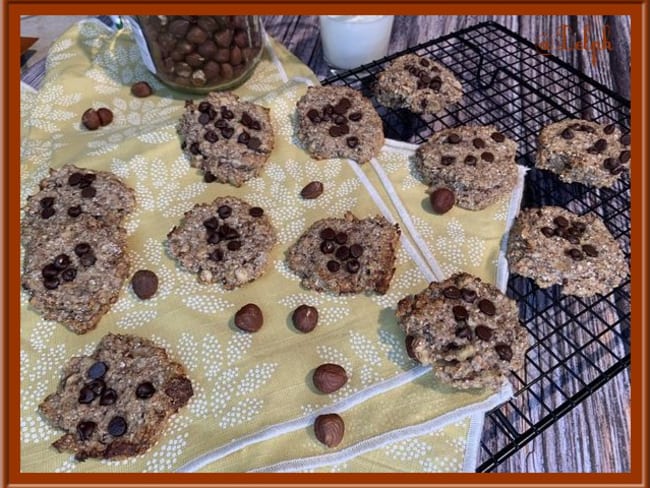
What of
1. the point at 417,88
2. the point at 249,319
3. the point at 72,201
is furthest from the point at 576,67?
the point at 72,201

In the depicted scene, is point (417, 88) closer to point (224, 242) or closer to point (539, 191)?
point (539, 191)

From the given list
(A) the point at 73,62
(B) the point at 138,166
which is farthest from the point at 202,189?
(A) the point at 73,62

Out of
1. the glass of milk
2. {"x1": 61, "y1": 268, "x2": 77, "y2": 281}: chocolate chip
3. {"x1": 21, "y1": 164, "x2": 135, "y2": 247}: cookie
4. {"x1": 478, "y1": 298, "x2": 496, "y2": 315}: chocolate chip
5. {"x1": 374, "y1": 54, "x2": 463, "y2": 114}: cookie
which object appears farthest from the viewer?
the glass of milk

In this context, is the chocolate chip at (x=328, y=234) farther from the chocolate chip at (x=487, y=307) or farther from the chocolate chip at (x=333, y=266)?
the chocolate chip at (x=487, y=307)

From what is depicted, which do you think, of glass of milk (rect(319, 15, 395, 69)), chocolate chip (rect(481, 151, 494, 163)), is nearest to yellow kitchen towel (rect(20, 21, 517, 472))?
chocolate chip (rect(481, 151, 494, 163))

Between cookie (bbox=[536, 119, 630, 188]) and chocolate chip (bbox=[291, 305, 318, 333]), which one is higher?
cookie (bbox=[536, 119, 630, 188])

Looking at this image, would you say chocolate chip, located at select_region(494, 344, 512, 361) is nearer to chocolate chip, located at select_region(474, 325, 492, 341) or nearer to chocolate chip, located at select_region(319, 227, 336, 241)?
chocolate chip, located at select_region(474, 325, 492, 341)
